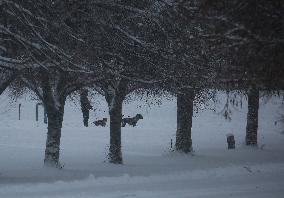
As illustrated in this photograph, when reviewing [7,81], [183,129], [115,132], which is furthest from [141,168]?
[7,81]

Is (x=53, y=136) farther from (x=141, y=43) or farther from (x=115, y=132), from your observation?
(x=141, y=43)

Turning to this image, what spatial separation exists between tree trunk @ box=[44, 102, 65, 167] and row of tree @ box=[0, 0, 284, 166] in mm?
1278

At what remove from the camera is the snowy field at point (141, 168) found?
495 inches

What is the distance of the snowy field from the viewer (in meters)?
12.6

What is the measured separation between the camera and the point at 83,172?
51.2 feet

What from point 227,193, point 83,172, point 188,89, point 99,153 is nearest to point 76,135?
point 99,153

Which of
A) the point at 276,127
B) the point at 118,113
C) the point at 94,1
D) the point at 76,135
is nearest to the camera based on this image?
the point at 94,1

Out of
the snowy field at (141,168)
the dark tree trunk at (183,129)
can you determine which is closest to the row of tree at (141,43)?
the snowy field at (141,168)

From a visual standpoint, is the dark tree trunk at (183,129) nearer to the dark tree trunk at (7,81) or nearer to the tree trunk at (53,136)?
the tree trunk at (53,136)

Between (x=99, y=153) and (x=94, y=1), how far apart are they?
10.9 meters

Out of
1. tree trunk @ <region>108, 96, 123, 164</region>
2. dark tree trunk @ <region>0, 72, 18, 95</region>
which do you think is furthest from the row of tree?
tree trunk @ <region>108, 96, 123, 164</region>

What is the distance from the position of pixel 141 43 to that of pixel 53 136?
5.55 meters

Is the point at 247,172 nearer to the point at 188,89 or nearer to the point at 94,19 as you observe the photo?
the point at 188,89

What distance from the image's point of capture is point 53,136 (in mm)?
16250
